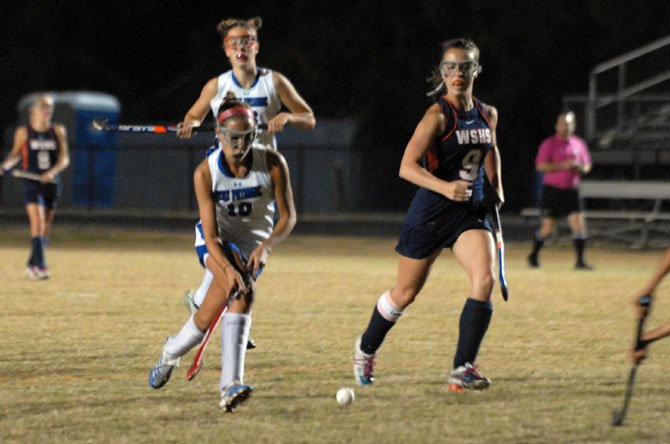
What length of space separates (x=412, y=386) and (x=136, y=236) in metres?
19.9

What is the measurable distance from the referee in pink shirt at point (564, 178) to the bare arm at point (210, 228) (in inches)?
436

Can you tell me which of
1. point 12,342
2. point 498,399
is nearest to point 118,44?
point 12,342

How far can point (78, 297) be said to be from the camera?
46.1ft

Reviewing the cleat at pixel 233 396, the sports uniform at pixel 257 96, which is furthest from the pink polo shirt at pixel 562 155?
the cleat at pixel 233 396

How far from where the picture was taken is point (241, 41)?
966 centimetres

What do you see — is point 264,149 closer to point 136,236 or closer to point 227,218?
point 227,218

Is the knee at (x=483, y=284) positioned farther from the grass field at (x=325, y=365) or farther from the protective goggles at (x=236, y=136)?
the protective goggles at (x=236, y=136)

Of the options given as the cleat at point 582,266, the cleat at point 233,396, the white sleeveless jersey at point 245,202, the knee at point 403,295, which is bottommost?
the cleat at point 582,266

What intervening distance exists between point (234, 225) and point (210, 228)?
0.92 ft

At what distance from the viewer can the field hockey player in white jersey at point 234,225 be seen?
7555mm

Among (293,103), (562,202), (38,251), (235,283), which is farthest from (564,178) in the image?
(235,283)

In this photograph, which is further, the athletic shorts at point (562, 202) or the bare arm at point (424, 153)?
the athletic shorts at point (562, 202)

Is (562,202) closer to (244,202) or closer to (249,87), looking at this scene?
(249,87)

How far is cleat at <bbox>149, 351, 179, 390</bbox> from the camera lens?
8008mm
